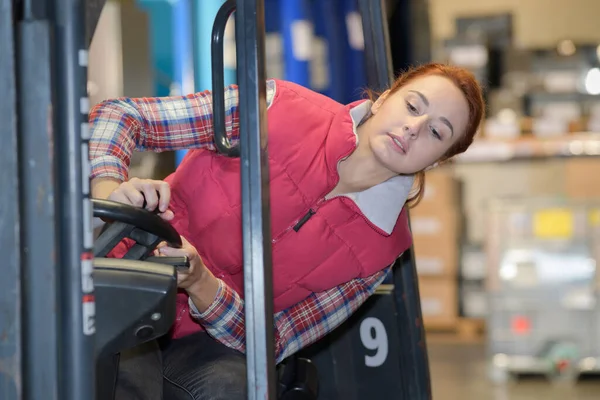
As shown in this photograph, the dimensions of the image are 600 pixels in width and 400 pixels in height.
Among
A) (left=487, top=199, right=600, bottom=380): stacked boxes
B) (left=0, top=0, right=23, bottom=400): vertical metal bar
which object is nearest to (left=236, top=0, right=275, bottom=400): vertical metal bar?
(left=0, top=0, right=23, bottom=400): vertical metal bar

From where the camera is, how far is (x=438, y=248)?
7059mm

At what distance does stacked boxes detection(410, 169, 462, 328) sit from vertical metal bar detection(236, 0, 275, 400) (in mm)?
5587

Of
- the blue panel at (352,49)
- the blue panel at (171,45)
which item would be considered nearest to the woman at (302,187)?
the blue panel at (171,45)

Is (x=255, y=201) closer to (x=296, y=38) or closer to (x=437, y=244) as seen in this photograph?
(x=296, y=38)

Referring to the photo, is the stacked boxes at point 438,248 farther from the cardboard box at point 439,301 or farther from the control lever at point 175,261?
the control lever at point 175,261

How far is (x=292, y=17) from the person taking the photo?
5637 mm

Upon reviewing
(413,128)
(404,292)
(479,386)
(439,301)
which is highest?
(413,128)

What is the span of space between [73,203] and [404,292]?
4.60 feet

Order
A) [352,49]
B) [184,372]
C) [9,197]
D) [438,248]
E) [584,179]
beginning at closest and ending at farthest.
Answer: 1. [9,197]
2. [184,372]
3. [352,49]
4. [584,179]
5. [438,248]

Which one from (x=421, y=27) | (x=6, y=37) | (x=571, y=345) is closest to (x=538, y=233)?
(x=571, y=345)

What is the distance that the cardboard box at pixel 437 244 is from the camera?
7.06 m

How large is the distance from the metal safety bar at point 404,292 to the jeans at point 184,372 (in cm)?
60

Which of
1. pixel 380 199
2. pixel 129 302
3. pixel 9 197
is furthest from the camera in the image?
pixel 380 199

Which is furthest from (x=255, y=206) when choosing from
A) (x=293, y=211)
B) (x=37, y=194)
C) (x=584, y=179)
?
(x=584, y=179)
